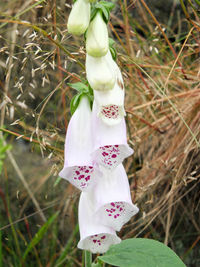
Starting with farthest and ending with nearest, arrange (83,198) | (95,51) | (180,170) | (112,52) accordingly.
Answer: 1. (180,170)
2. (83,198)
3. (112,52)
4. (95,51)

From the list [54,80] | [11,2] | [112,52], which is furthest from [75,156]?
[11,2]

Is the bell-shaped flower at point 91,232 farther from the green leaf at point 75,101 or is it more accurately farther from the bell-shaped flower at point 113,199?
the green leaf at point 75,101

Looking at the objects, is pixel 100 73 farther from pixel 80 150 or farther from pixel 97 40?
pixel 80 150

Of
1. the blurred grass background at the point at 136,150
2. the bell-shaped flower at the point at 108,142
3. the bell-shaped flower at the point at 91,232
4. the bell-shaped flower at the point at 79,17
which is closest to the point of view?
the bell-shaped flower at the point at 79,17

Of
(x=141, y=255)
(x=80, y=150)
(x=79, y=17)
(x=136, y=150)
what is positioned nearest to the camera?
(x=79, y=17)

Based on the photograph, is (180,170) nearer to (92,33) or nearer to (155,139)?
(155,139)

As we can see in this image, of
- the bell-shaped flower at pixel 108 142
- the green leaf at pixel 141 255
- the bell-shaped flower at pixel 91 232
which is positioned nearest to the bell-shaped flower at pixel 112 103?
the bell-shaped flower at pixel 108 142

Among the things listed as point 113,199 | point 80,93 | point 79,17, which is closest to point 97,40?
point 79,17
